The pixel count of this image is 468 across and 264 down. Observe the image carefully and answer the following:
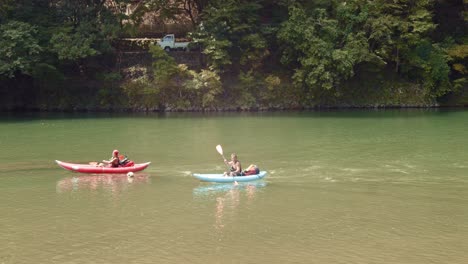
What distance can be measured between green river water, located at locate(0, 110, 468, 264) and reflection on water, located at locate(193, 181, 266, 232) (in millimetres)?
57

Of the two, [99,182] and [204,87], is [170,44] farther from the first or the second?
[99,182]

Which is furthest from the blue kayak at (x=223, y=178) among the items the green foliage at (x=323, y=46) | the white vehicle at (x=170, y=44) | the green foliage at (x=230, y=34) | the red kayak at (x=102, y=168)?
the white vehicle at (x=170, y=44)

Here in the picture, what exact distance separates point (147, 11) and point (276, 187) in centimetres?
3027

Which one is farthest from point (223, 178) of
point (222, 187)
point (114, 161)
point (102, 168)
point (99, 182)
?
point (102, 168)

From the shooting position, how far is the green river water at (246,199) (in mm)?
13406

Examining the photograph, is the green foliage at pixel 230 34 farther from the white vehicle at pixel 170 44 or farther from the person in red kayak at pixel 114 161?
the person in red kayak at pixel 114 161

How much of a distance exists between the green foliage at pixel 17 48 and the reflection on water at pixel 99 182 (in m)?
22.1

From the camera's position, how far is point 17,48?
134ft

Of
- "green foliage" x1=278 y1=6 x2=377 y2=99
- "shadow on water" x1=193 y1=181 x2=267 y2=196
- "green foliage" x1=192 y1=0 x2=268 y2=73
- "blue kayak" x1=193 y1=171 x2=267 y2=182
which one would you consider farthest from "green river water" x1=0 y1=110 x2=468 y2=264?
"green foliage" x1=192 y1=0 x2=268 y2=73

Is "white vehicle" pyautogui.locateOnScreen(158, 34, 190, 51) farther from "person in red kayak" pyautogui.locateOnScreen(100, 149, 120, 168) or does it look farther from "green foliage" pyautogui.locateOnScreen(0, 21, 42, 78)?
"person in red kayak" pyautogui.locateOnScreen(100, 149, 120, 168)

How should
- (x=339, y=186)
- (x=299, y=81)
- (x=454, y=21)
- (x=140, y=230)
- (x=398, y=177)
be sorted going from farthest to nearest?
(x=454, y=21), (x=299, y=81), (x=398, y=177), (x=339, y=186), (x=140, y=230)

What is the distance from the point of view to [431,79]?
4441cm

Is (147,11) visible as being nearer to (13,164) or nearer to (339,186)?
(13,164)

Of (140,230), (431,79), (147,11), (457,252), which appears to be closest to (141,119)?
(147,11)
